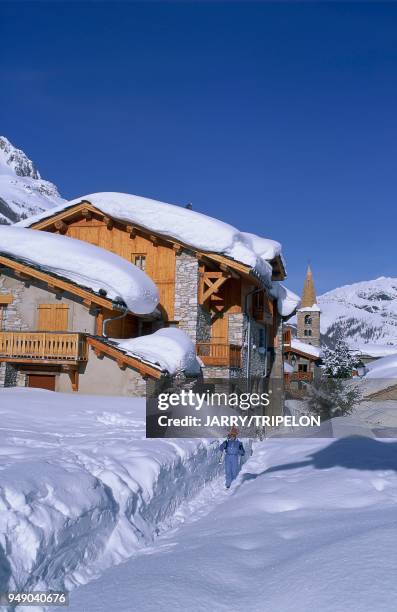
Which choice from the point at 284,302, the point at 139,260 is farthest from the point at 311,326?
the point at 139,260

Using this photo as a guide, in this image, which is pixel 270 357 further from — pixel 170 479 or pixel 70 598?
pixel 70 598

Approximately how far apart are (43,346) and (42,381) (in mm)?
1418

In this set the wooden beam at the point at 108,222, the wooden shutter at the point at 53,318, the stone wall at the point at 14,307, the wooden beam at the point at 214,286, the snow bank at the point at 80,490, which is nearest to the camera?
the snow bank at the point at 80,490

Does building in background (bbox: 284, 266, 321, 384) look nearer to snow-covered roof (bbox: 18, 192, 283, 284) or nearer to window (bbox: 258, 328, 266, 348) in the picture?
window (bbox: 258, 328, 266, 348)

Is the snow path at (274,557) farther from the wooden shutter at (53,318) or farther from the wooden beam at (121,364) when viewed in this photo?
the wooden shutter at (53,318)

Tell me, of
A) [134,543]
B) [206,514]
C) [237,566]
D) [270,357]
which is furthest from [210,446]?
[270,357]

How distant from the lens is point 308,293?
258 feet

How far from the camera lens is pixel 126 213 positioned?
944 inches

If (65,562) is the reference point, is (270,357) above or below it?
above

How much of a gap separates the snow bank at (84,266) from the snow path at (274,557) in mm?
9958

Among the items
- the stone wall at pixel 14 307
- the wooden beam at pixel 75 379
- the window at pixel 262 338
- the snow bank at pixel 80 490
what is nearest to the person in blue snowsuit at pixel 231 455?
the snow bank at pixel 80 490

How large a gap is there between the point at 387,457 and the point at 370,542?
8061 mm

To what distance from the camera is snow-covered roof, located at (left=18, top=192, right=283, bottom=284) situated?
74.9 feet

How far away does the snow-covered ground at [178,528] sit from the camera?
505 centimetres
